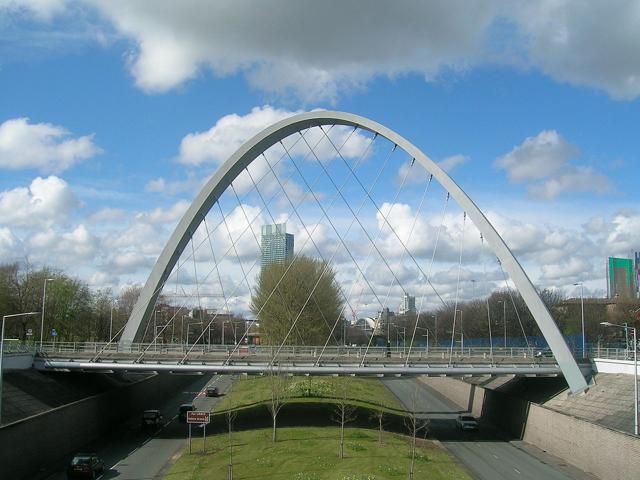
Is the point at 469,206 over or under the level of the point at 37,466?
over

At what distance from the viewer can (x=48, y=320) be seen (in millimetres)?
75562

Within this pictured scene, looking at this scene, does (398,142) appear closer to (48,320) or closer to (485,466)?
(485,466)

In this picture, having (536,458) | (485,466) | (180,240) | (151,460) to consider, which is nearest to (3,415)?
(151,460)

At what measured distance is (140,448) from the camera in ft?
124

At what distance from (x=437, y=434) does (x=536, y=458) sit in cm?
871

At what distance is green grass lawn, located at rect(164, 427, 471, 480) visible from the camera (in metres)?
28.6

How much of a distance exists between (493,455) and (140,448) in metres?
21.0

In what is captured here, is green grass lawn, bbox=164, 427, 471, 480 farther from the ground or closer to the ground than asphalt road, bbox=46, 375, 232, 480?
farther from the ground

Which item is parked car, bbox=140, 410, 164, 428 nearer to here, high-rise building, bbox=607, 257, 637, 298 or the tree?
the tree

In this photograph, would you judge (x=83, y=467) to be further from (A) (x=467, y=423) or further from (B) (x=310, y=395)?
(A) (x=467, y=423)

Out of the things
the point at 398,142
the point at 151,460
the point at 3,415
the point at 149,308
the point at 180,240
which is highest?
the point at 398,142

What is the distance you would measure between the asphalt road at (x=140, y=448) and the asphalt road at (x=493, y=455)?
51.4 ft

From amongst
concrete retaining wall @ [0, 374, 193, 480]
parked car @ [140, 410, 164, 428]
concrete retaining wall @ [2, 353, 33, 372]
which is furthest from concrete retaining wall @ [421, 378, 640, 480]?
concrete retaining wall @ [2, 353, 33, 372]

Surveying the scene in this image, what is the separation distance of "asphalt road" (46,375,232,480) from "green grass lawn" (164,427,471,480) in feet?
4.01
